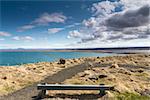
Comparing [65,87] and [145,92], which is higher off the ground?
[65,87]

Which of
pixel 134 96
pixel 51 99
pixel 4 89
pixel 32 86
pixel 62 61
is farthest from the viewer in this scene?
pixel 62 61

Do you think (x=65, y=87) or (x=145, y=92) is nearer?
(x=65, y=87)

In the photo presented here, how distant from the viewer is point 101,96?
714 inches

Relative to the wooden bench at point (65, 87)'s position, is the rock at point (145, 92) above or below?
below

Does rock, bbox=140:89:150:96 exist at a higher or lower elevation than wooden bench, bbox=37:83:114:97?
lower

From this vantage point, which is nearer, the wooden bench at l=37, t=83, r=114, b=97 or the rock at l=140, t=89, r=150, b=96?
the wooden bench at l=37, t=83, r=114, b=97

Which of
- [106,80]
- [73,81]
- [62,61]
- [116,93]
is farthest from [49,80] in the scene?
[62,61]

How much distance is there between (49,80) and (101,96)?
8.82 meters

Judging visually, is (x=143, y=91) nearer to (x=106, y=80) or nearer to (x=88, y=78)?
(x=106, y=80)

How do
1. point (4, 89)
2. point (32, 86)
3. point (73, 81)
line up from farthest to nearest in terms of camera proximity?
point (73, 81) → point (32, 86) → point (4, 89)

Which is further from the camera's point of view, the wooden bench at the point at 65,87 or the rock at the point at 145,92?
the rock at the point at 145,92

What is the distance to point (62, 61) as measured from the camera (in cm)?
4778

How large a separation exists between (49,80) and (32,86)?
384cm

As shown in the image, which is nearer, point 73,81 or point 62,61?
point 73,81
